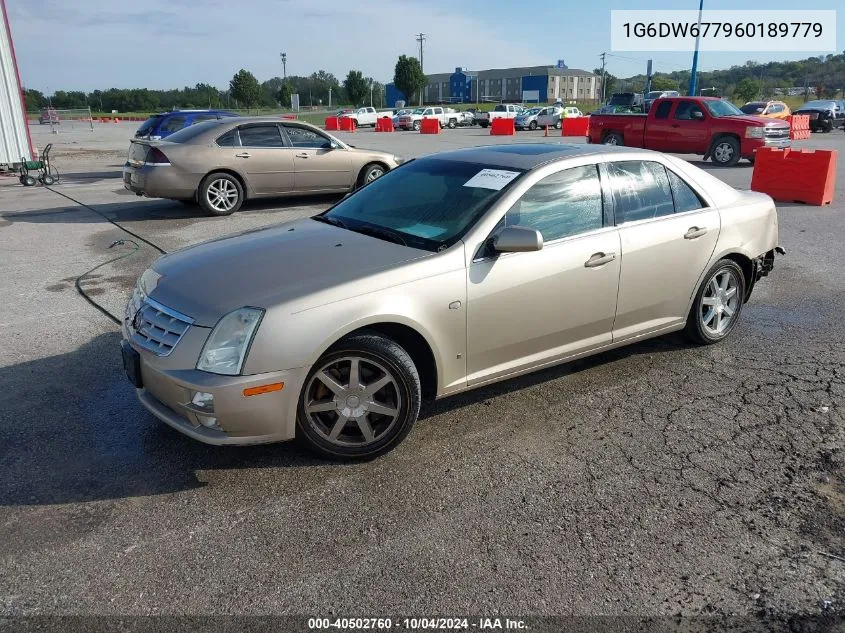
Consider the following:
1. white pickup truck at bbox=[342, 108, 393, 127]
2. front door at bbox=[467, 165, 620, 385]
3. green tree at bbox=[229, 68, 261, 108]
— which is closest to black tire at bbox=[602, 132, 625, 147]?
front door at bbox=[467, 165, 620, 385]

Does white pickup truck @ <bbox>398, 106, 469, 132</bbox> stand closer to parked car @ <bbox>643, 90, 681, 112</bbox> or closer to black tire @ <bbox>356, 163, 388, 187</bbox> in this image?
parked car @ <bbox>643, 90, 681, 112</bbox>

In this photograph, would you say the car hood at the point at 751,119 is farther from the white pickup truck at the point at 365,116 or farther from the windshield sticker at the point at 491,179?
the white pickup truck at the point at 365,116

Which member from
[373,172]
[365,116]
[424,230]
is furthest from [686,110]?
[365,116]

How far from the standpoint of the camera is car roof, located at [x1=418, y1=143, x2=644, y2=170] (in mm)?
4391

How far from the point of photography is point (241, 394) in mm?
3203

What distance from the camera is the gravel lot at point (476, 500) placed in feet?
8.79

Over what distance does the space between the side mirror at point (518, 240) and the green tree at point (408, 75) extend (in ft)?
286

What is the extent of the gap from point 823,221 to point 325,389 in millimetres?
9838

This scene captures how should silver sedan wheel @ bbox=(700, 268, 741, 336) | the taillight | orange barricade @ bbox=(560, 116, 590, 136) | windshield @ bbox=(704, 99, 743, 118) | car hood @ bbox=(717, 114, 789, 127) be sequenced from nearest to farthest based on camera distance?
1. silver sedan wheel @ bbox=(700, 268, 741, 336)
2. the taillight
3. car hood @ bbox=(717, 114, 789, 127)
4. windshield @ bbox=(704, 99, 743, 118)
5. orange barricade @ bbox=(560, 116, 590, 136)

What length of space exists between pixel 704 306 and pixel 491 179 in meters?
2.07

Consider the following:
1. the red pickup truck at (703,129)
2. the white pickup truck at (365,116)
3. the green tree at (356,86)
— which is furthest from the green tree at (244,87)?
the red pickup truck at (703,129)

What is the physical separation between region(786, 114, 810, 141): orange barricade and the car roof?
30.0 meters

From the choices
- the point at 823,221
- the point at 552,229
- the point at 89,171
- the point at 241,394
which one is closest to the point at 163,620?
the point at 241,394

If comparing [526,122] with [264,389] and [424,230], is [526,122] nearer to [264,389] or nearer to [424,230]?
[424,230]
